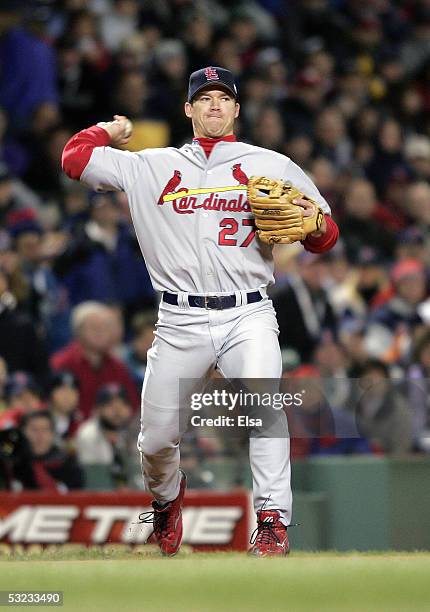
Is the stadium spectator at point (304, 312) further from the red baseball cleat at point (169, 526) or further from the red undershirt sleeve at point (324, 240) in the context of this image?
the red undershirt sleeve at point (324, 240)

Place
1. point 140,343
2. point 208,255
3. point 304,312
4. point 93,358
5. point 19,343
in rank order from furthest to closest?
1. point 304,312
2. point 140,343
3. point 93,358
4. point 19,343
5. point 208,255

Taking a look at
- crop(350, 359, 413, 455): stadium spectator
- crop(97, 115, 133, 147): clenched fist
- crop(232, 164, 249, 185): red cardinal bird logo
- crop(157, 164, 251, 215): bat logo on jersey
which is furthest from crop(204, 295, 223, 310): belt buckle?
crop(350, 359, 413, 455): stadium spectator

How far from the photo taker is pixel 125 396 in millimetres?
9711

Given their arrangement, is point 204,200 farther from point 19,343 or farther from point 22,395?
point 19,343

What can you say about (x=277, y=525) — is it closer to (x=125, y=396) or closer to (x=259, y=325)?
(x=259, y=325)

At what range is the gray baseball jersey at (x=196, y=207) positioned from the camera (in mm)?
6207

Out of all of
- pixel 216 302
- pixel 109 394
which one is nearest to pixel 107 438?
pixel 109 394

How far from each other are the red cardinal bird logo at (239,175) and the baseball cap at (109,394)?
11.4 ft

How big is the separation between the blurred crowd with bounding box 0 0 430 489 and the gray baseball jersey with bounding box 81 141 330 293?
9.50 ft

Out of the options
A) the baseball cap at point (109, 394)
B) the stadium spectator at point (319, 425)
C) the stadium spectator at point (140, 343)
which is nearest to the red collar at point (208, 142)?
the stadium spectator at point (319, 425)

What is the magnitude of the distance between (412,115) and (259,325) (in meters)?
10.7

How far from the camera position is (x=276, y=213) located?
603 cm

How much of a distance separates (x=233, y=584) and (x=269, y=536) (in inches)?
45.5

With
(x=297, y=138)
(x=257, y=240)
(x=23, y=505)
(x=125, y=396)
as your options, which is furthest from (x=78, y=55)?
(x=257, y=240)
